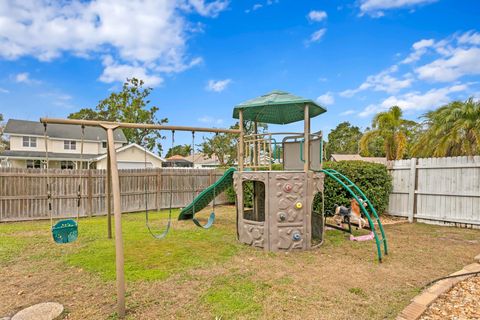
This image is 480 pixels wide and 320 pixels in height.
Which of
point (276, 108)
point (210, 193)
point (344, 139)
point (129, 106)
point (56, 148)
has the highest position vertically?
Result: point (129, 106)

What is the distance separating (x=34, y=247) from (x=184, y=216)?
4.09 metres

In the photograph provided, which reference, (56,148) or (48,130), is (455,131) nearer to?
(56,148)

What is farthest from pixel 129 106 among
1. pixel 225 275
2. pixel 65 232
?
pixel 225 275

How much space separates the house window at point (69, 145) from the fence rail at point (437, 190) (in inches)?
997

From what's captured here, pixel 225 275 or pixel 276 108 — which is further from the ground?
pixel 276 108

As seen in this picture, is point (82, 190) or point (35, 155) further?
point (35, 155)

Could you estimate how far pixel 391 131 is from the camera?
15.9 metres

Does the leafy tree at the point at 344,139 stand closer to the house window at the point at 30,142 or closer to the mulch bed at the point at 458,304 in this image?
the house window at the point at 30,142

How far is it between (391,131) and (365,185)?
9706 millimetres

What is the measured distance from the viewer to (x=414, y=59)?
1127cm

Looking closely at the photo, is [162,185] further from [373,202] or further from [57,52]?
[57,52]

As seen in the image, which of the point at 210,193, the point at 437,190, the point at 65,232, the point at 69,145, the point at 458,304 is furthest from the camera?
the point at 69,145

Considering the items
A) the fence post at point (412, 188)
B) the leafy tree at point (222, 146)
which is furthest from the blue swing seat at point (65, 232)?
the leafy tree at point (222, 146)

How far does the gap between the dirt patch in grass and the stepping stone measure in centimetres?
13
